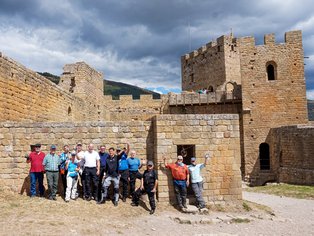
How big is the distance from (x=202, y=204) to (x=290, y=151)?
40.3ft

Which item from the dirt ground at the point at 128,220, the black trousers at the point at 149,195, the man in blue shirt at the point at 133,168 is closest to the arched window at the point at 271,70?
the dirt ground at the point at 128,220

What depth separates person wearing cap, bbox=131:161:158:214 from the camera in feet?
30.1

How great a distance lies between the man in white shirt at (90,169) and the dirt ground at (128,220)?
375 mm

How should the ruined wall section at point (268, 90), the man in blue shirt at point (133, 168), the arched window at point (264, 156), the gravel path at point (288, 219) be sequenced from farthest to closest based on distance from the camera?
the arched window at point (264, 156)
the ruined wall section at point (268, 90)
the man in blue shirt at point (133, 168)
the gravel path at point (288, 219)

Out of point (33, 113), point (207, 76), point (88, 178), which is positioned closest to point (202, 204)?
point (88, 178)

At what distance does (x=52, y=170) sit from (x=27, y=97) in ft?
15.3

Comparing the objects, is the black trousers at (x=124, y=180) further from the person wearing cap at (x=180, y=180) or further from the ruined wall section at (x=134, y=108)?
the ruined wall section at (x=134, y=108)

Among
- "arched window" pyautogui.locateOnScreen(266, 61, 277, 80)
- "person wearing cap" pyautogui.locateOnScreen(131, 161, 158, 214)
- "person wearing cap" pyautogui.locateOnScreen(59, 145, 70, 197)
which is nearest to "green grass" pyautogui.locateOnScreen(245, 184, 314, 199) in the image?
"person wearing cap" pyautogui.locateOnScreen(131, 161, 158, 214)

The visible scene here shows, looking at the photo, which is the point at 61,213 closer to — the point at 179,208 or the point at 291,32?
the point at 179,208

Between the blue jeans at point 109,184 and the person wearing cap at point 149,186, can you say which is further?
the blue jeans at point 109,184

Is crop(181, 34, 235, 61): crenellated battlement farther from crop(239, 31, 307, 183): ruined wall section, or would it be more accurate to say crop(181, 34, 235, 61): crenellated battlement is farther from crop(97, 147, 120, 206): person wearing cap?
crop(97, 147, 120, 206): person wearing cap

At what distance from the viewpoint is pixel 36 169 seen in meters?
9.38

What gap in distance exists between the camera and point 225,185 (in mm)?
10031

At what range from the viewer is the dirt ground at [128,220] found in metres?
7.31
